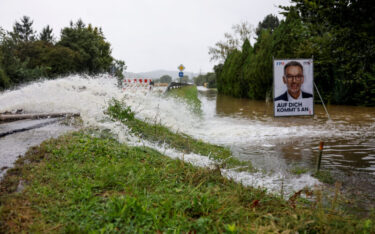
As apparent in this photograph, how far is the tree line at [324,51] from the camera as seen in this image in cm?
657

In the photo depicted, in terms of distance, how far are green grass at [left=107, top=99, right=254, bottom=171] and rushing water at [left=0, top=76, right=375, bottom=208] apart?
1.08 ft

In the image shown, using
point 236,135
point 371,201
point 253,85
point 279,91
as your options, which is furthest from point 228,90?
point 371,201

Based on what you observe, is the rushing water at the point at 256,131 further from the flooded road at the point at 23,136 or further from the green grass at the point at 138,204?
the flooded road at the point at 23,136

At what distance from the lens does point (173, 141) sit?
8.66 m

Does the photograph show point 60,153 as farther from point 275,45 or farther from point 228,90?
point 228,90

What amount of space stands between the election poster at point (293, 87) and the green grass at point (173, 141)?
4736 millimetres

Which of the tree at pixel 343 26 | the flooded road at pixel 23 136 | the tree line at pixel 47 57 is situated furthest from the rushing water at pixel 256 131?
the tree line at pixel 47 57

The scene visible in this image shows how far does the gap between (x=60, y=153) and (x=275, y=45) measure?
19.0 metres

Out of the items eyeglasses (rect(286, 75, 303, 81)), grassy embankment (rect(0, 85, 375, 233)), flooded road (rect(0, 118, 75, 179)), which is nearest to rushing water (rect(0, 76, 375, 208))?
grassy embankment (rect(0, 85, 375, 233))

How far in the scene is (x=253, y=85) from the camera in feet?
81.4

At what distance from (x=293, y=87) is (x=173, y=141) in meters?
6.40

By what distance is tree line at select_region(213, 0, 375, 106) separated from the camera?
21.6 feet

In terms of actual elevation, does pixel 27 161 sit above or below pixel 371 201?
above

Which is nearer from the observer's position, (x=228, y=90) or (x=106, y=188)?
(x=106, y=188)
